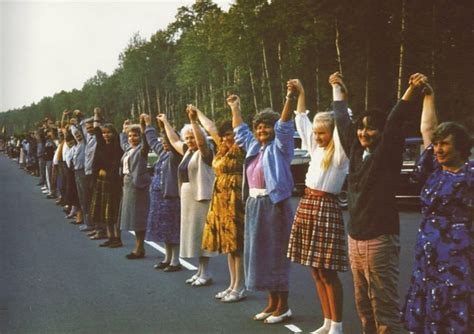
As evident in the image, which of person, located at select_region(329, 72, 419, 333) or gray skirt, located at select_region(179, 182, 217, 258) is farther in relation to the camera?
gray skirt, located at select_region(179, 182, 217, 258)

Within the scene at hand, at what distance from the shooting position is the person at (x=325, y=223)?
17.9 ft

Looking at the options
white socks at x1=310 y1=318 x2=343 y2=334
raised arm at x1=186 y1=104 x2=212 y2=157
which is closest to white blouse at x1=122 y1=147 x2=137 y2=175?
raised arm at x1=186 y1=104 x2=212 y2=157

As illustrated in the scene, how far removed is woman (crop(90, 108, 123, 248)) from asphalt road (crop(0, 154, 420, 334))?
16.8 inches

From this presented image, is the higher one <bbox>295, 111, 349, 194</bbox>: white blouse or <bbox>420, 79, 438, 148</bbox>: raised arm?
<bbox>420, 79, 438, 148</bbox>: raised arm

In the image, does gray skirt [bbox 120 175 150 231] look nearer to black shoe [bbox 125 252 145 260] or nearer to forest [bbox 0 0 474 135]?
black shoe [bbox 125 252 145 260]

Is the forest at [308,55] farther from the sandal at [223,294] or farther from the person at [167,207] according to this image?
the sandal at [223,294]

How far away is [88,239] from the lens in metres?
12.6

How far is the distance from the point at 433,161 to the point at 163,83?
7728cm

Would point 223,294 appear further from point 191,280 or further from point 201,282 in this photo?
point 191,280

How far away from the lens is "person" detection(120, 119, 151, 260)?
33.5 ft

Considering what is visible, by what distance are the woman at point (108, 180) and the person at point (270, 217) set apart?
5513 millimetres

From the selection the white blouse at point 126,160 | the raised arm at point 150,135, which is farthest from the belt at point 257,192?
the white blouse at point 126,160

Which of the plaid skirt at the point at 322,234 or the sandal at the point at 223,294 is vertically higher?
the plaid skirt at the point at 322,234

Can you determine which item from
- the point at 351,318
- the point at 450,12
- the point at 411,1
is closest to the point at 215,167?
the point at 351,318
